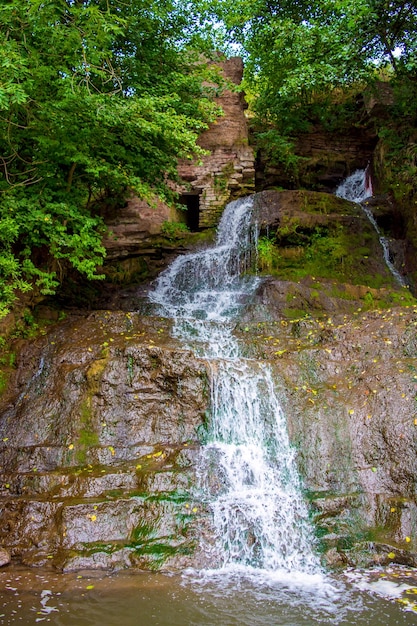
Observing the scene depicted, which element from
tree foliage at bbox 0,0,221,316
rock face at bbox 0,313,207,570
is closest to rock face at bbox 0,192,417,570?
rock face at bbox 0,313,207,570

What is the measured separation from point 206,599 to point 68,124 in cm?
695

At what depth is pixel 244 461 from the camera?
6.52m

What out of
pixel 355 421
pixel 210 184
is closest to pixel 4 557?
pixel 355 421

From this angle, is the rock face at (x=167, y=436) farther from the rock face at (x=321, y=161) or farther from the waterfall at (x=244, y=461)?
the rock face at (x=321, y=161)

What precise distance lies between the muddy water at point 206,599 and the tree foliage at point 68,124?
4409 mm

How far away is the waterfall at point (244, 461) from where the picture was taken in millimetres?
5531

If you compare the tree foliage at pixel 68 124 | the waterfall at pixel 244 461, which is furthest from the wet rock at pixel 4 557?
the tree foliage at pixel 68 124

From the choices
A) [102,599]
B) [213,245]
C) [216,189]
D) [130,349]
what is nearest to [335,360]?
[130,349]

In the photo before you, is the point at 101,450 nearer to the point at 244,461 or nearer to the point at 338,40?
the point at 244,461

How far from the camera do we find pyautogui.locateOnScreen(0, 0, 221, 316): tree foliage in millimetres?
7320

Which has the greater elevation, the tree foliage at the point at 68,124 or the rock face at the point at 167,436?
the tree foliage at the point at 68,124

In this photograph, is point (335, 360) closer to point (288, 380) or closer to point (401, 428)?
point (288, 380)

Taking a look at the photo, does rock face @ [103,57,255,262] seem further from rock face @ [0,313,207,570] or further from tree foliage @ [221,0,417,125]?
rock face @ [0,313,207,570]

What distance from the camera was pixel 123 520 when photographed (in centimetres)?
562
